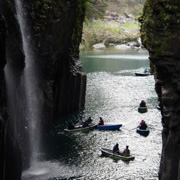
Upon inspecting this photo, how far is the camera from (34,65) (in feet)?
95.1

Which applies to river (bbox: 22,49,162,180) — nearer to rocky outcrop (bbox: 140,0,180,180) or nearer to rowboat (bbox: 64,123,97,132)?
rowboat (bbox: 64,123,97,132)

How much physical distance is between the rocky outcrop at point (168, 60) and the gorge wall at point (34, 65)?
8.42 metres

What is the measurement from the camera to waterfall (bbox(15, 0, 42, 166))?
2759 cm

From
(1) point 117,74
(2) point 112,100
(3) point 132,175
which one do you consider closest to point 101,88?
(2) point 112,100

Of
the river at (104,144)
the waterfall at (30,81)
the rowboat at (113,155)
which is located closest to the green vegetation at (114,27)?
the river at (104,144)

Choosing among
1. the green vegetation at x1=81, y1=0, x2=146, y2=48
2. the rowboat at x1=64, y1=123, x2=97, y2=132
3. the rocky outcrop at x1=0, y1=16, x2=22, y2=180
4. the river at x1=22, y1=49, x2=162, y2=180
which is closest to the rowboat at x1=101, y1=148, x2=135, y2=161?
the river at x1=22, y1=49, x2=162, y2=180

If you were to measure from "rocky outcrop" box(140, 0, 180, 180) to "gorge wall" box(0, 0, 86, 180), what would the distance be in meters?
8.42

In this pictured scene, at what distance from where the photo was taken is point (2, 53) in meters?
16.9

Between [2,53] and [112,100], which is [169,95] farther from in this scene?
[112,100]

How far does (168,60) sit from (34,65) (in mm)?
15009

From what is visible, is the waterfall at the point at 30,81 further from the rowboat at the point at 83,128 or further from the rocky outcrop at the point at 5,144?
the rocky outcrop at the point at 5,144

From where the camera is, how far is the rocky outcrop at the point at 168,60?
17.1 m

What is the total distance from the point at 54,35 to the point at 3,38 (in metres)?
13.9

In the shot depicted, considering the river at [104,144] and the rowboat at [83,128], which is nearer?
the river at [104,144]
